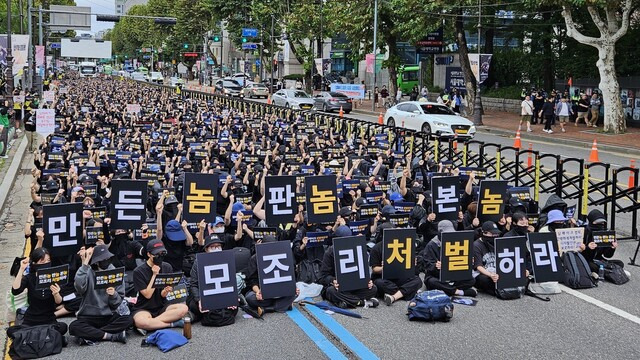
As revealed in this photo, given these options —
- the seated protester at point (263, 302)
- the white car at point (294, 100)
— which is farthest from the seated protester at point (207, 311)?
the white car at point (294, 100)

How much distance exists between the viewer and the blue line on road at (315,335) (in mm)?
7863

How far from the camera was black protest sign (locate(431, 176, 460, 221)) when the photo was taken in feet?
39.2

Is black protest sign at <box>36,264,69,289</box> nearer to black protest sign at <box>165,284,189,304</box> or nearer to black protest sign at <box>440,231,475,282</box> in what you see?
black protest sign at <box>165,284,189,304</box>

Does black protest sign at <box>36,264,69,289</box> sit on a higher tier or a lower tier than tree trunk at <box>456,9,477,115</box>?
lower

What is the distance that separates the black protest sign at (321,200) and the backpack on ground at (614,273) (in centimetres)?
384

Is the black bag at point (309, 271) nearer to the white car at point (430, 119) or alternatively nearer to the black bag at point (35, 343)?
the black bag at point (35, 343)

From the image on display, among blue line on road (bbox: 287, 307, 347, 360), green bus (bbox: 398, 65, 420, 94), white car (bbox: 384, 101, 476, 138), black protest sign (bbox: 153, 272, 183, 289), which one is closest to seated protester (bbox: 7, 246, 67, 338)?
black protest sign (bbox: 153, 272, 183, 289)

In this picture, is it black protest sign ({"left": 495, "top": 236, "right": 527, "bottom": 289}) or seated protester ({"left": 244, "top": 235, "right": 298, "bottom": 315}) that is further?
black protest sign ({"left": 495, "top": 236, "right": 527, "bottom": 289})

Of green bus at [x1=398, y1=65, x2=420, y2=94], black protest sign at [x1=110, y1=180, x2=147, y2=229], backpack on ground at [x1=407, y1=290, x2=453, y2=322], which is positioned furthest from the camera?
green bus at [x1=398, y1=65, x2=420, y2=94]

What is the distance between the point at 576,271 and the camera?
412 inches

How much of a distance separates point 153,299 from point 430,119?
71.8 ft

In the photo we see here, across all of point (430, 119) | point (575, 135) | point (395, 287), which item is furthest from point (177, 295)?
point (575, 135)

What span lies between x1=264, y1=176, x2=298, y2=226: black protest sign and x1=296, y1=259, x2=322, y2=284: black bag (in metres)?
1.03

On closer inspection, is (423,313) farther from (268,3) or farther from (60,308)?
(268,3)
